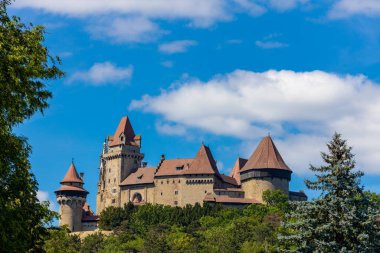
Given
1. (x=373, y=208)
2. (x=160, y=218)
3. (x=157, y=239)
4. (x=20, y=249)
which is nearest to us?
(x=20, y=249)

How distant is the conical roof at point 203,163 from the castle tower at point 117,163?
1265 cm

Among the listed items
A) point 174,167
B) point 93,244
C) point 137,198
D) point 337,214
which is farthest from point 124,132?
point 337,214

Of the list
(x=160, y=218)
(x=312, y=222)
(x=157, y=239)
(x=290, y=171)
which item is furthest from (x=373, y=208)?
(x=290, y=171)

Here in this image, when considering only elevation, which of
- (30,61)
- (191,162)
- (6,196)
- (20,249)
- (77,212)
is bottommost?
(20,249)

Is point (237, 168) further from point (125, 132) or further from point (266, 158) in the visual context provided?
point (125, 132)

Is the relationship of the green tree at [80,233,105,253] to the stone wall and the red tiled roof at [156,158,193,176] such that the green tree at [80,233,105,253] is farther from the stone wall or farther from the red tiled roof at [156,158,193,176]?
the stone wall

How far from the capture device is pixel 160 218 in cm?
11569

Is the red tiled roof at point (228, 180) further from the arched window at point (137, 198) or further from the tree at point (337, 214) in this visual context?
the tree at point (337, 214)

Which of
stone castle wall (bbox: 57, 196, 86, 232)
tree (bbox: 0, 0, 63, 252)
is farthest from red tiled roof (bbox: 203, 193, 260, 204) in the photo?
tree (bbox: 0, 0, 63, 252)

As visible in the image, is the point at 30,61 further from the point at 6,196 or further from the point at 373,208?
the point at 373,208

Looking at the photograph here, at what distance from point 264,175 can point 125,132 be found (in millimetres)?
28382

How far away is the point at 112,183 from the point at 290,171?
1210 inches

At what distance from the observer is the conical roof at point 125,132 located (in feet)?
451

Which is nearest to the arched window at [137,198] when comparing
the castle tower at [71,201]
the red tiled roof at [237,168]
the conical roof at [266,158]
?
the castle tower at [71,201]
